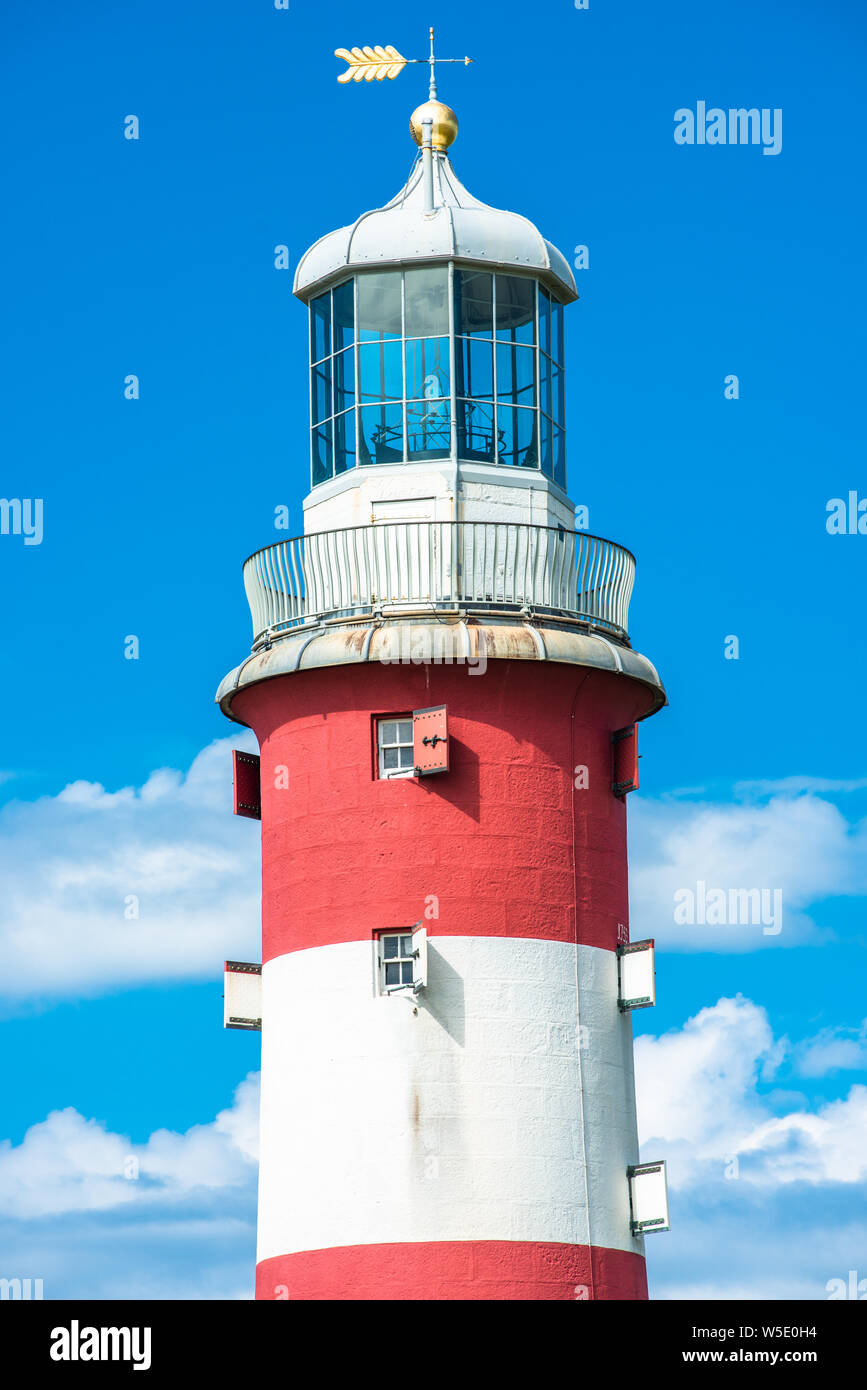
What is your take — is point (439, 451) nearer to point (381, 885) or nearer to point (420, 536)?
point (420, 536)

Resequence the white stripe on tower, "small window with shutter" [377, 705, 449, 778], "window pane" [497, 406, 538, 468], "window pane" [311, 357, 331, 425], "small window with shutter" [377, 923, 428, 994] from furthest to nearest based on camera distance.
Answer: "window pane" [311, 357, 331, 425]
"window pane" [497, 406, 538, 468]
"small window with shutter" [377, 705, 449, 778]
"small window with shutter" [377, 923, 428, 994]
the white stripe on tower

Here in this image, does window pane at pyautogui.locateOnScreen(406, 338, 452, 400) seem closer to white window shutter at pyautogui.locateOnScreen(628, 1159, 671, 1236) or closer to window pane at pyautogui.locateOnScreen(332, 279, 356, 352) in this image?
window pane at pyautogui.locateOnScreen(332, 279, 356, 352)

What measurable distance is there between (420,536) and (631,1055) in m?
6.86

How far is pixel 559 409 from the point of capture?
37.8 m

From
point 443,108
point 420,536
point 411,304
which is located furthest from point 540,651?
point 443,108

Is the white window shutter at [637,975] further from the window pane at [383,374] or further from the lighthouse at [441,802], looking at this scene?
the window pane at [383,374]

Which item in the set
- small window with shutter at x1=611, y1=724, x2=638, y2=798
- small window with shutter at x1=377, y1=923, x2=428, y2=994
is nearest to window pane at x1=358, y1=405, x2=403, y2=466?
small window with shutter at x1=611, y1=724, x2=638, y2=798

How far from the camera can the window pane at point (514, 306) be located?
37.1 metres

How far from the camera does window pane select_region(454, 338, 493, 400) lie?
36.7m

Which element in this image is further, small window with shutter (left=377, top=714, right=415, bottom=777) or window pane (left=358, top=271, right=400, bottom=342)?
window pane (left=358, top=271, right=400, bottom=342)

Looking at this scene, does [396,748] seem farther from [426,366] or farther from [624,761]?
[426,366]

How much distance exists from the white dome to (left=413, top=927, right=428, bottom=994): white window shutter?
28.3 feet

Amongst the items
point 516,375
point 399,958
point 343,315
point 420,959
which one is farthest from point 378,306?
point 420,959
